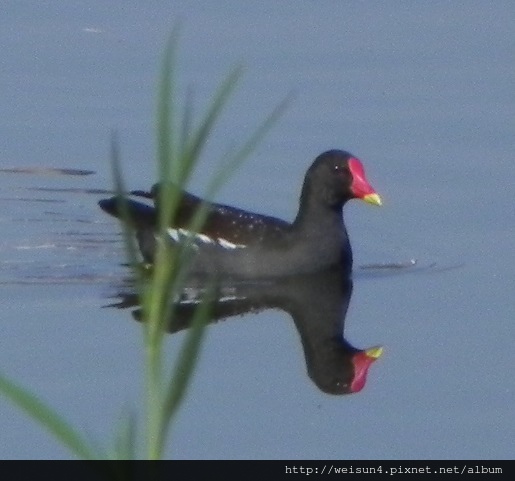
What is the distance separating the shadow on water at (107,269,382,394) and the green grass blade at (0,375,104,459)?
4377 mm

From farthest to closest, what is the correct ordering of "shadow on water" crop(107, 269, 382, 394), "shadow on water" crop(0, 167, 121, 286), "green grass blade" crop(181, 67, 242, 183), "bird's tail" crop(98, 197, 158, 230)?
"bird's tail" crop(98, 197, 158, 230) < "shadow on water" crop(0, 167, 121, 286) < "shadow on water" crop(107, 269, 382, 394) < "green grass blade" crop(181, 67, 242, 183)

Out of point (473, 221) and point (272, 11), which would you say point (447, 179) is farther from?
point (272, 11)

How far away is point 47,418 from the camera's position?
517 centimetres

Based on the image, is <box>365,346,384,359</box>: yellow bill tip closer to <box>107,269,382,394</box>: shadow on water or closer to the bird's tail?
<box>107,269,382,394</box>: shadow on water

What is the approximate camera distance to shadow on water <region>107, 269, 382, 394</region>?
10023 millimetres

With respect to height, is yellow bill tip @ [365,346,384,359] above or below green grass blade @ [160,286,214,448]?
below

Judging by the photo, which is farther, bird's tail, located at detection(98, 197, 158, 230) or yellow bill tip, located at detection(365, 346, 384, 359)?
bird's tail, located at detection(98, 197, 158, 230)

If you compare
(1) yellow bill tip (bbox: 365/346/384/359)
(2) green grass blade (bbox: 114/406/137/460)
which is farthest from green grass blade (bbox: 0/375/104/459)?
(1) yellow bill tip (bbox: 365/346/384/359)

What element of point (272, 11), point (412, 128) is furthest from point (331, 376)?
point (272, 11)

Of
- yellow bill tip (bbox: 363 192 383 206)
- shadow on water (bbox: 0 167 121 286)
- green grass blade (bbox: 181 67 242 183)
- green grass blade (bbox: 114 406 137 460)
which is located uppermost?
green grass blade (bbox: 181 67 242 183)

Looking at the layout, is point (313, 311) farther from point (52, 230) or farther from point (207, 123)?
point (207, 123)

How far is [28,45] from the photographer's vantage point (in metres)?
15.2

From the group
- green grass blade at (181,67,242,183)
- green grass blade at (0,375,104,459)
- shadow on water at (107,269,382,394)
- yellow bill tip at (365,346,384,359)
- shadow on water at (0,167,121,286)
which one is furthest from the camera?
shadow on water at (0,167,121,286)
